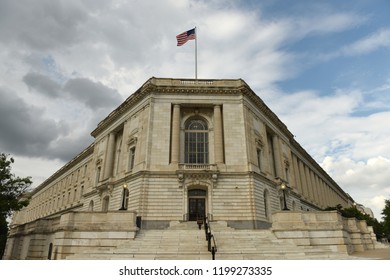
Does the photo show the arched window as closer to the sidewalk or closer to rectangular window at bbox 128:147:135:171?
rectangular window at bbox 128:147:135:171

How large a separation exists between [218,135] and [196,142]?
2.47m

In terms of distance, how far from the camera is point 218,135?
2648 cm

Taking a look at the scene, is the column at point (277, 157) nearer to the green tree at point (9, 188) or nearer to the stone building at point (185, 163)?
the stone building at point (185, 163)

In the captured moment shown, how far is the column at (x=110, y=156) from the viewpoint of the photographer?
31969 mm

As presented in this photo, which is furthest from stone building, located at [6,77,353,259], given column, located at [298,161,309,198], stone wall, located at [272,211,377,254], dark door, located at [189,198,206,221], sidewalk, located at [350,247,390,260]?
column, located at [298,161,309,198]

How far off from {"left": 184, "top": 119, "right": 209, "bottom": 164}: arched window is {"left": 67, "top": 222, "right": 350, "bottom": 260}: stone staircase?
980 cm

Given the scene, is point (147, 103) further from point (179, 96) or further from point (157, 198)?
point (157, 198)

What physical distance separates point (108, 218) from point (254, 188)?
524 inches

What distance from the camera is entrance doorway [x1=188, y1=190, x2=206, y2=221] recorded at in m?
24.1

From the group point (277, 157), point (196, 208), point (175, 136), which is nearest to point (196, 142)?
point (175, 136)

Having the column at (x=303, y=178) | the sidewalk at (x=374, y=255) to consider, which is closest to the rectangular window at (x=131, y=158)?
the sidewalk at (x=374, y=255)

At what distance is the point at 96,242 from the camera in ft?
52.5

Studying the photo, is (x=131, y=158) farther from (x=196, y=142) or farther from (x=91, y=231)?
(x=91, y=231)

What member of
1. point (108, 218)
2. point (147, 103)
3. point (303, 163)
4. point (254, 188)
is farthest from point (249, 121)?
point (303, 163)
